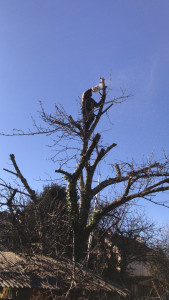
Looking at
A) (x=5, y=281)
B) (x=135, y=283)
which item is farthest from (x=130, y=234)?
(x=5, y=281)

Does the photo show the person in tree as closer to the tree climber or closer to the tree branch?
the tree climber

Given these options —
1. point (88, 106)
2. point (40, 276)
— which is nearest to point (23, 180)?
point (88, 106)

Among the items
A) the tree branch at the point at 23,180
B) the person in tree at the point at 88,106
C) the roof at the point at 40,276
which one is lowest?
the roof at the point at 40,276

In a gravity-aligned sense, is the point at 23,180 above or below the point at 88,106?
below

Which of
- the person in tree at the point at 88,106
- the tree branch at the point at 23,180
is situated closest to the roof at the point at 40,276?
the tree branch at the point at 23,180

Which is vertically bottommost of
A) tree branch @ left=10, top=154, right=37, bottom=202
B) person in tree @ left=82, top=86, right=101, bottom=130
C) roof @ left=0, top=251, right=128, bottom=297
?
roof @ left=0, top=251, right=128, bottom=297

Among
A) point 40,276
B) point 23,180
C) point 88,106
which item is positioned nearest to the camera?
point 40,276

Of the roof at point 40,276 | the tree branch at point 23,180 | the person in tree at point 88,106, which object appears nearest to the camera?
the roof at point 40,276

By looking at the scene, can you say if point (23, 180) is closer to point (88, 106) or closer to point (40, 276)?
point (88, 106)

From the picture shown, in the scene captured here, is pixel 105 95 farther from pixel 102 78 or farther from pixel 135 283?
pixel 135 283

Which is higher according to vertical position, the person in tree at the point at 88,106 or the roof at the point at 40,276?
the person in tree at the point at 88,106

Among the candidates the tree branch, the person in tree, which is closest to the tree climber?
the person in tree

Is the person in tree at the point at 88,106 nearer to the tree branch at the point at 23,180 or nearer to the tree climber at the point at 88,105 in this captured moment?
the tree climber at the point at 88,105

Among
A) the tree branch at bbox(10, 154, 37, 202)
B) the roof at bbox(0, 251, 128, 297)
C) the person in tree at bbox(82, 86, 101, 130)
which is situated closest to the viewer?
the roof at bbox(0, 251, 128, 297)
